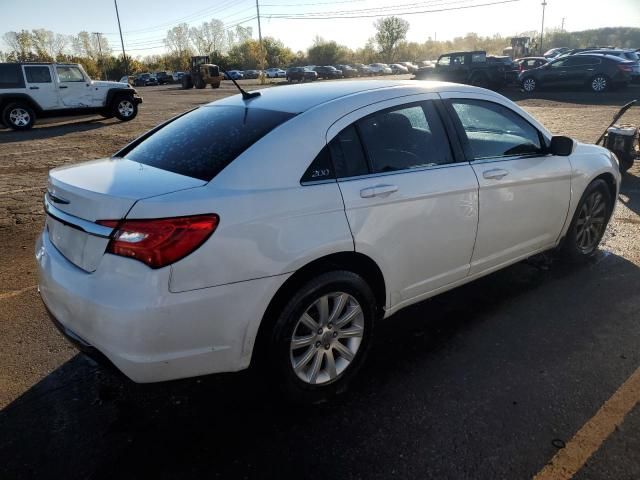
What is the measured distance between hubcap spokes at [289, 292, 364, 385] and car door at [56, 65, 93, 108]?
622 inches

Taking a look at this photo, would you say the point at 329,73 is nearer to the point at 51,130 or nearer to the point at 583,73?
the point at 583,73

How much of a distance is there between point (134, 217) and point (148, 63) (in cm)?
10205

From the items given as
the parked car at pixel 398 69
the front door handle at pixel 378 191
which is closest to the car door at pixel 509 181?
the front door handle at pixel 378 191

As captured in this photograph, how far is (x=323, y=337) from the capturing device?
262 centimetres

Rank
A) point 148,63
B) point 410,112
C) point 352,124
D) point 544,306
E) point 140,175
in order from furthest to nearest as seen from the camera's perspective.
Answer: point 148,63
point 544,306
point 410,112
point 352,124
point 140,175

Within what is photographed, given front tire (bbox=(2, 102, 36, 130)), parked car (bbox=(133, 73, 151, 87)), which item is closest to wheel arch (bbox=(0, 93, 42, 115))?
front tire (bbox=(2, 102, 36, 130))

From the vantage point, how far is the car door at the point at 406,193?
2.66m

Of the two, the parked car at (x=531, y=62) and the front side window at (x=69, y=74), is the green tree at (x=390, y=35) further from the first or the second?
the front side window at (x=69, y=74)

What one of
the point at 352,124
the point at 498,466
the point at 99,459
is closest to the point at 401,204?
the point at 352,124

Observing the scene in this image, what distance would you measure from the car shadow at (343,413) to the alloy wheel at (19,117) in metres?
14.9

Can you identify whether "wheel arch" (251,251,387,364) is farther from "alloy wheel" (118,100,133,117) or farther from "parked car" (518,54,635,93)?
"parked car" (518,54,635,93)

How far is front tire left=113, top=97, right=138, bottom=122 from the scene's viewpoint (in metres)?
16.6

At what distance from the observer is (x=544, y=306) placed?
145 inches

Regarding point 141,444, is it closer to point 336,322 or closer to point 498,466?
point 336,322
